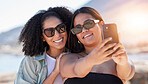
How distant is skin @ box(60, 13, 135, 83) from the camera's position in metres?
1.44

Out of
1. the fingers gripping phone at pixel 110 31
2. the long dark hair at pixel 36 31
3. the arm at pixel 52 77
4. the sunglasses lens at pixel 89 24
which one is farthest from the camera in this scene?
the long dark hair at pixel 36 31

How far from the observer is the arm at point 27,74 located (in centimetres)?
267

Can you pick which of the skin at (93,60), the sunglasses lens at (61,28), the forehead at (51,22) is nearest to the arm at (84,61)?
the skin at (93,60)

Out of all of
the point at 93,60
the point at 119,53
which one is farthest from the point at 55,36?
the point at 119,53

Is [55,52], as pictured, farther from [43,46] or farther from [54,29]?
[54,29]

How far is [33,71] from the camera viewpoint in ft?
8.80

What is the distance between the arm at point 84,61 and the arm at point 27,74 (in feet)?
2.56

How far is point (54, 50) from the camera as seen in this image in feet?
9.29

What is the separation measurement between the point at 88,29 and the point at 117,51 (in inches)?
25.2

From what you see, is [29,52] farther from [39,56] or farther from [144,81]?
[144,81]

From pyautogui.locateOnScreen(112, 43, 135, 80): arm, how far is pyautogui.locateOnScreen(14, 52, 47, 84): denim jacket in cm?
117

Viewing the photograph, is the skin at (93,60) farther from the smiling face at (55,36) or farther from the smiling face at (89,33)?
the smiling face at (55,36)

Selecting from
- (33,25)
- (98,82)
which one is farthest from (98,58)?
(33,25)

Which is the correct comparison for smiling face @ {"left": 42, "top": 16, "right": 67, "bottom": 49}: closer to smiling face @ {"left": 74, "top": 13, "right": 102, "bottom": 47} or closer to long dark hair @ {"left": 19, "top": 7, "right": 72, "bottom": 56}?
long dark hair @ {"left": 19, "top": 7, "right": 72, "bottom": 56}
